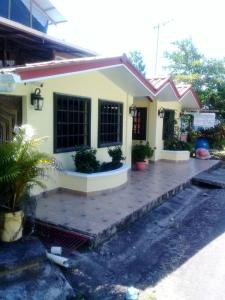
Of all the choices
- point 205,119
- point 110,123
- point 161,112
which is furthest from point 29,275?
point 205,119

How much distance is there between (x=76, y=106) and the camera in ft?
28.0

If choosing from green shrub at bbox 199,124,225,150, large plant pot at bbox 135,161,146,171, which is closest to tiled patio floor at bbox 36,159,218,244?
large plant pot at bbox 135,161,146,171

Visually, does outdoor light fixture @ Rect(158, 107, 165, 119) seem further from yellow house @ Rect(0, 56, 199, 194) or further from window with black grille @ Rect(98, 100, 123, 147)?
window with black grille @ Rect(98, 100, 123, 147)

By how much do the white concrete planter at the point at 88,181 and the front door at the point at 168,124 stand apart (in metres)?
6.70

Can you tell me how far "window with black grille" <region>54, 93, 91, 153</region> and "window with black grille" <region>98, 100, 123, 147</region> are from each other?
602 millimetres

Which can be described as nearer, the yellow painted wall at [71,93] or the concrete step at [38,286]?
the concrete step at [38,286]

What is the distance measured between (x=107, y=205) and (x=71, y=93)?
300 cm

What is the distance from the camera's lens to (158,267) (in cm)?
508

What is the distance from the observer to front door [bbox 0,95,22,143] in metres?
6.77

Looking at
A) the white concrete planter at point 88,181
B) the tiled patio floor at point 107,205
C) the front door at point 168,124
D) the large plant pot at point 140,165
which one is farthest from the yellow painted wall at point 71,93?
the front door at point 168,124

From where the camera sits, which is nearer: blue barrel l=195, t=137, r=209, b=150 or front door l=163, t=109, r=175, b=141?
front door l=163, t=109, r=175, b=141

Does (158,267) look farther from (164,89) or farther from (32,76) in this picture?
(164,89)

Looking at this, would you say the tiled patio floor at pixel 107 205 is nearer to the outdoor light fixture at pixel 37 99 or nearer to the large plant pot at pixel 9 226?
the large plant pot at pixel 9 226

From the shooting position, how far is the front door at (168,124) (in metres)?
14.5
